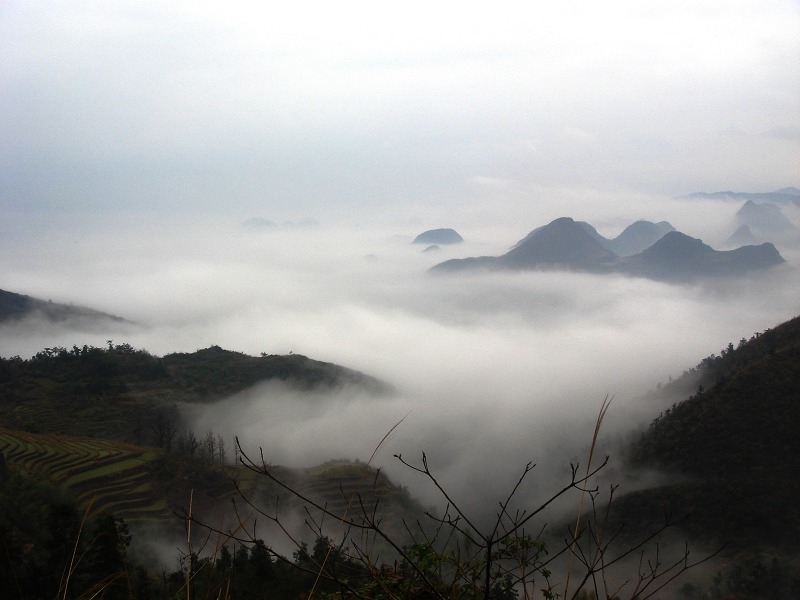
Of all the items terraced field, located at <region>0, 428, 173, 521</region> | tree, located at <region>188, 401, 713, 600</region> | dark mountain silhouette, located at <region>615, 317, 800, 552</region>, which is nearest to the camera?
tree, located at <region>188, 401, 713, 600</region>

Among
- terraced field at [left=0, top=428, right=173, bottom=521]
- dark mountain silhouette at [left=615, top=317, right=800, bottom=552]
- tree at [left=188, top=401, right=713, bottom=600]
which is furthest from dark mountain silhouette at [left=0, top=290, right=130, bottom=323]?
Answer: tree at [left=188, top=401, right=713, bottom=600]

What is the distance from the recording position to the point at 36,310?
16575cm

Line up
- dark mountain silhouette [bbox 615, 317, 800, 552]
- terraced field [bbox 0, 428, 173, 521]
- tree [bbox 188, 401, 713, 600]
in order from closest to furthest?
tree [bbox 188, 401, 713, 600]
terraced field [bbox 0, 428, 173, 521]
dark mountain silhouette [bbox 615, 317, 800, 552]

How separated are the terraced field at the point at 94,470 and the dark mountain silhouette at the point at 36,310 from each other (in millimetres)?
119036

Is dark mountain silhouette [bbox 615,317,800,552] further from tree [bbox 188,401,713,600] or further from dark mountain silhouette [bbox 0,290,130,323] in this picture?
dark mountain silhouette [bbox 0,290,130,323]

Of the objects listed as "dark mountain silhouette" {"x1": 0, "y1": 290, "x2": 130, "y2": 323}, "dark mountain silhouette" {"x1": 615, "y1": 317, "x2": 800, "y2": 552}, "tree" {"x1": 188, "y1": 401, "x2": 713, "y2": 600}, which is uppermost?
"dark mountain silhouette" {"x1": 0, "y1": 290, "x2": 130, "y2": 323}

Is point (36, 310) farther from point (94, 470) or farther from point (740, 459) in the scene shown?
point (740, 459)

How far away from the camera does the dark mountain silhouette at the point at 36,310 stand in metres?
155

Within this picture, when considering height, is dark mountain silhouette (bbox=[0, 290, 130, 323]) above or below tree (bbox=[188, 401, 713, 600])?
above

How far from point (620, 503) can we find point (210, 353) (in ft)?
283

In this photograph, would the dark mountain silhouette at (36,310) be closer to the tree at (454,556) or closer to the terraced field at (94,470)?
the terraced field at (94,470)

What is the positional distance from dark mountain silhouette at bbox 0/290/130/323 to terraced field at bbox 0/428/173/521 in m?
119

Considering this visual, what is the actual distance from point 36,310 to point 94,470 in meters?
141

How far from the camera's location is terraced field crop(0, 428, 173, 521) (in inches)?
1869
